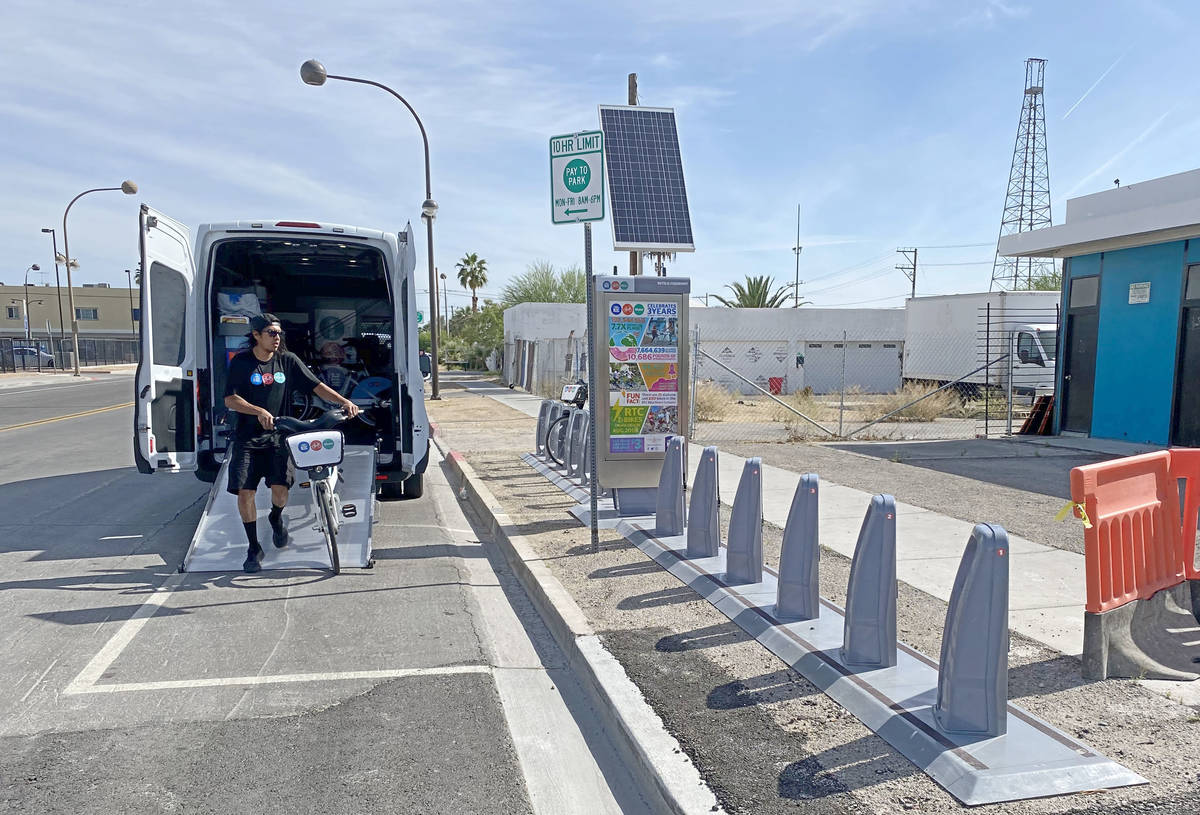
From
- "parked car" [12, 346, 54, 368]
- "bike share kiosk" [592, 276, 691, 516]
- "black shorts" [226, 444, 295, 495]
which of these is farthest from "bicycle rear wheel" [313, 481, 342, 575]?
"parked car" [12, 346, 54, 368]

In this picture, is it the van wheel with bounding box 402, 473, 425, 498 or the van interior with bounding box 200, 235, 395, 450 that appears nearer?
the van interior with bounding box 200, 235, 395, 450

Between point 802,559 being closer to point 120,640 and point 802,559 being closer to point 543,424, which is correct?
point 120,640

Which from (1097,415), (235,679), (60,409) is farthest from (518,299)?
(235,679)

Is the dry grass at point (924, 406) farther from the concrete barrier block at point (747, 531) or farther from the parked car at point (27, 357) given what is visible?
the parked car at point (27, 357)

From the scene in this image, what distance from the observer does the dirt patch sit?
300cm

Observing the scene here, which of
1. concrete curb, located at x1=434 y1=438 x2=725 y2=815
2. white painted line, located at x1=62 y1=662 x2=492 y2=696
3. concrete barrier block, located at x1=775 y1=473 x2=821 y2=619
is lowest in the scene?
white painted line, located at x1=62 y1=662 x2=492 y2=696

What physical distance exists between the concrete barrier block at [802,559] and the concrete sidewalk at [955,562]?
122 cm

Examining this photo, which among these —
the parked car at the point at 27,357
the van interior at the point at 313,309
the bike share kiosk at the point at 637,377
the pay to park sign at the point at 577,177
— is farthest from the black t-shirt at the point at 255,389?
the parked car at the point at 27,357

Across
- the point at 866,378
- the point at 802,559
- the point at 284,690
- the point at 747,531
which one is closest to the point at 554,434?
the point at 747,531

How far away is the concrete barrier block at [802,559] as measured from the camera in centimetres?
465

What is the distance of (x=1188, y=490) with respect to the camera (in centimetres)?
466

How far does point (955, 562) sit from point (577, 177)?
4.14 metres

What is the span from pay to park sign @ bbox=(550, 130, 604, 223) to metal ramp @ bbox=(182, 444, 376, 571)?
2.98 meters

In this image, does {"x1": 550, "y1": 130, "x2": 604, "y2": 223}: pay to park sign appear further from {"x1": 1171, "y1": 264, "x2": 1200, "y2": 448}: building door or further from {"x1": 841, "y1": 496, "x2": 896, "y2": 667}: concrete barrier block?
{"x1": 1171, "y1": 264, "x2": 1200, "y2": 448}: building door
